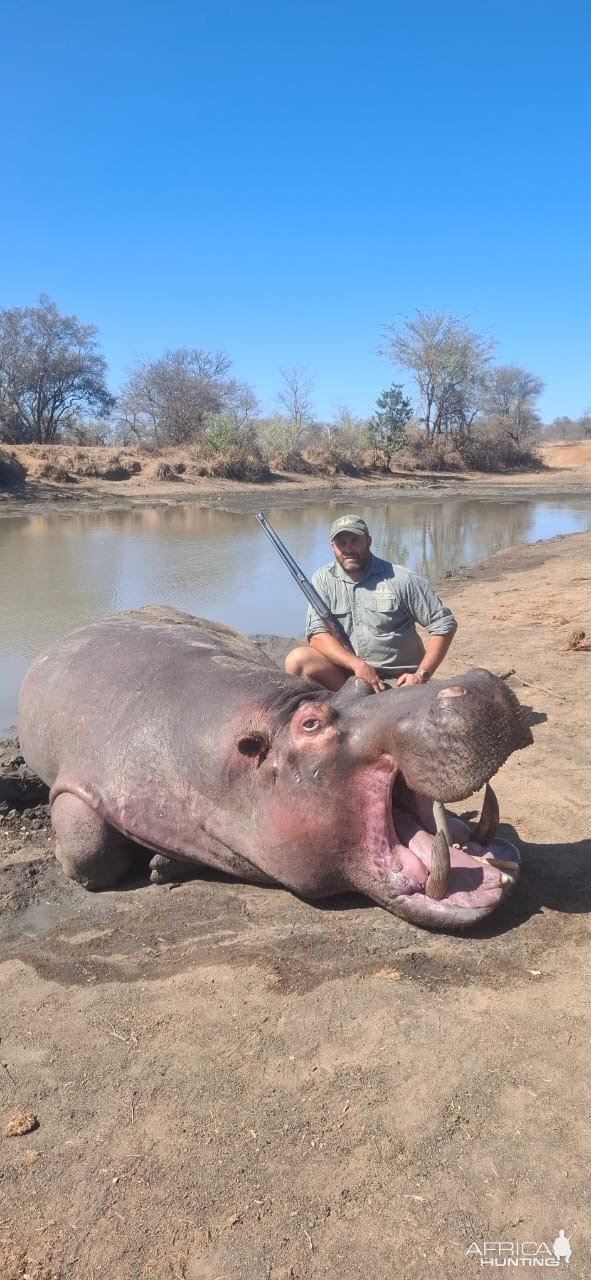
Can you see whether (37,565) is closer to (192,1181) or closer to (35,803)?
(35,803)

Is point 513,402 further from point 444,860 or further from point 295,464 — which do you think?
point 444,860

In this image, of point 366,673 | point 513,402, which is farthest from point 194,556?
point 513,402

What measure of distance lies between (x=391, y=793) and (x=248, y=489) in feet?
99.6

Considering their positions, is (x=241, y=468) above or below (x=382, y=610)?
above

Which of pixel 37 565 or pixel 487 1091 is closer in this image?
pixel 487 1091

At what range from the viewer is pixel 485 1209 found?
1.95 meters

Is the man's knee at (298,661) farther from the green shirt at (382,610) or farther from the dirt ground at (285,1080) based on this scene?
the dirt ground at (285,1080)

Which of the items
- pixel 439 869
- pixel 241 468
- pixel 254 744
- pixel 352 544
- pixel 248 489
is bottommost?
pixel 439 869

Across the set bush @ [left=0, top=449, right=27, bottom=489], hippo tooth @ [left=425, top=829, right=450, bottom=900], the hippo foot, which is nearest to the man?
the hippo foot

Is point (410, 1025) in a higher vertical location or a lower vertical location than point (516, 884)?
lower

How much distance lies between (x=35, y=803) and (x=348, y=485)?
32.1 metres

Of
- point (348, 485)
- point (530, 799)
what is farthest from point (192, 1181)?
point (348, 485)

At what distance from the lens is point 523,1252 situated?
185 cm

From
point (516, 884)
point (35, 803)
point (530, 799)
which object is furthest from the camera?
point (35, 803)
